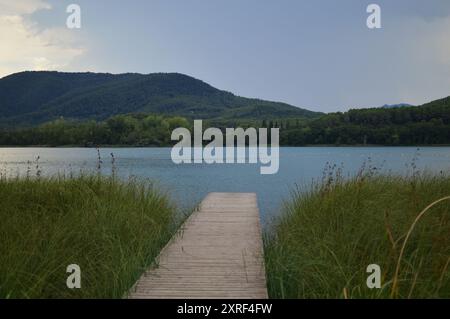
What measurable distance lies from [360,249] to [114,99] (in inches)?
3842

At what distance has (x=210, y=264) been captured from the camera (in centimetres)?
507

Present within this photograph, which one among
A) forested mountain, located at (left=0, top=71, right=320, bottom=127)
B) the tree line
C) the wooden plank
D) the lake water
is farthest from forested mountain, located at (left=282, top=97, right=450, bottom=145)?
the wooden plank

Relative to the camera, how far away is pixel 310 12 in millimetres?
13664

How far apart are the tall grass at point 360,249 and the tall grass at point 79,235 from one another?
163cm

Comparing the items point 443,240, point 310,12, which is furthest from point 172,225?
point 310,12

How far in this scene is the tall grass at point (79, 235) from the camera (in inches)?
165

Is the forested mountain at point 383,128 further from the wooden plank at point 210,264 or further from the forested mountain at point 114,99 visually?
the wooden plank at point 210,264

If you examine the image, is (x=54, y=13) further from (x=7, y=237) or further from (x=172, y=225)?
(x=7, y=237)

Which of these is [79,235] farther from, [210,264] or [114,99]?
[114,99]

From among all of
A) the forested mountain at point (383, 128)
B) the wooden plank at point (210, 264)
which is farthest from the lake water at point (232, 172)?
the forested mountain at point (383, 128)

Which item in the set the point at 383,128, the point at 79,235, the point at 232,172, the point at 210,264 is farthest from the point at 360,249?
the point at 383,128
